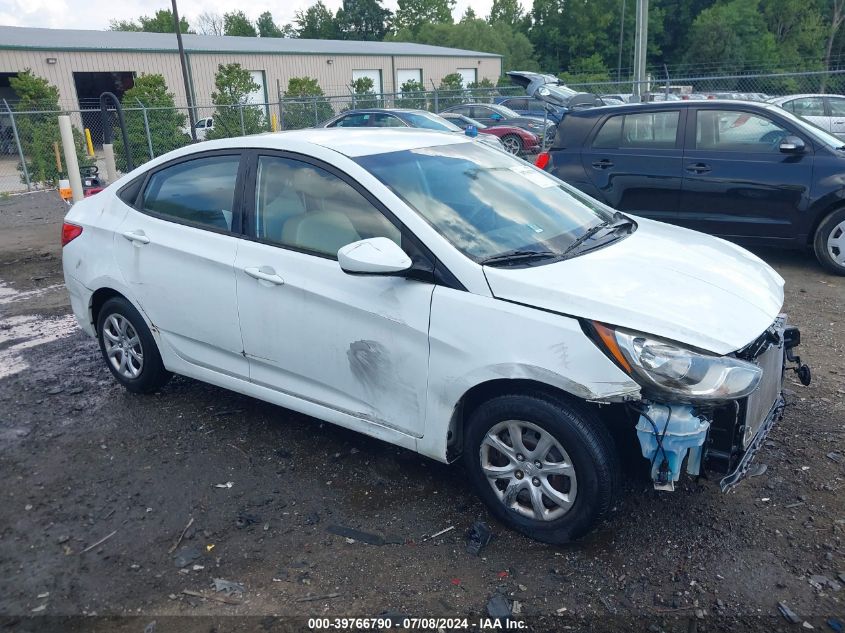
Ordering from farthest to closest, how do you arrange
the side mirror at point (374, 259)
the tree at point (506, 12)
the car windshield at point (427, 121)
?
the tree at point (506, 12)
the car windshield at point (427, 121)
the side mirror at point (374, 259)

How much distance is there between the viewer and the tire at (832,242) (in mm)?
6906

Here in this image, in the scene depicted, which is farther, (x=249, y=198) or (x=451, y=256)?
(x=249, y=198)

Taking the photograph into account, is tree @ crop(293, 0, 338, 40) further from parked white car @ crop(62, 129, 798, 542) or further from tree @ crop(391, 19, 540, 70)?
parked white car @ crop(62, 129, 798, 542)

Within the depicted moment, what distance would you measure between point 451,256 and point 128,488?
212 centimetres

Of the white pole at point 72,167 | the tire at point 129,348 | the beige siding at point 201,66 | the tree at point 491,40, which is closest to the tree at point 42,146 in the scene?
the white pole at point 72,167

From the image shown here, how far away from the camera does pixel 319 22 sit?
87062mm

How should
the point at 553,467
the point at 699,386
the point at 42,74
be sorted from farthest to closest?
the point at 42,74 → the point at 553,467 → the point at 699,386

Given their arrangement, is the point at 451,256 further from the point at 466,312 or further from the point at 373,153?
the point at 373,153

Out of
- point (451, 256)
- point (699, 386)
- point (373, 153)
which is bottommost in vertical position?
point (699, 386)

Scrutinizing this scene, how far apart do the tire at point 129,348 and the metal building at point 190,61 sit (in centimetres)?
2889

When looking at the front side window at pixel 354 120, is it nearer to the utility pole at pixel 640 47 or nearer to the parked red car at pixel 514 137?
the parked red car at pixel 514 137

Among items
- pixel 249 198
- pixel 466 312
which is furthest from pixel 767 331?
pixel 249 198

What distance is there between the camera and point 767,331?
3100mm

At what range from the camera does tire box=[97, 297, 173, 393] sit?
450cm
